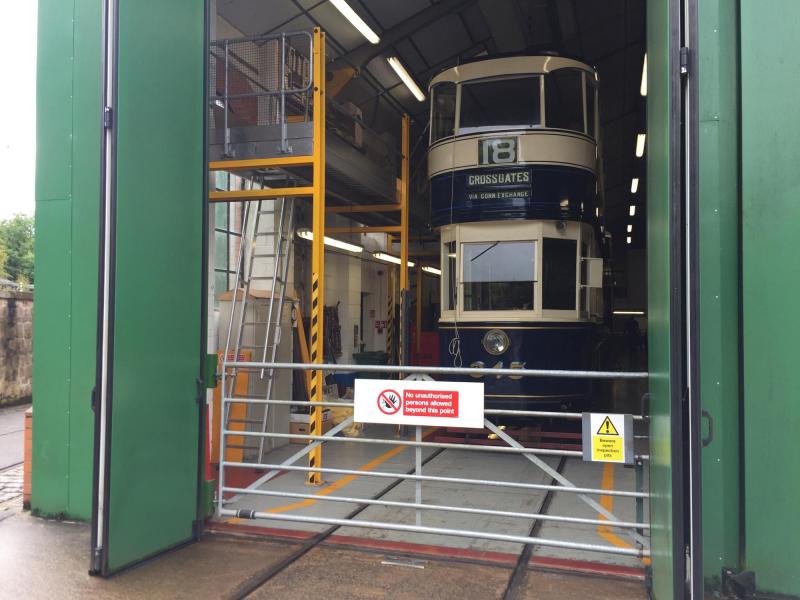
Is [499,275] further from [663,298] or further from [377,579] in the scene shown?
[663,298]

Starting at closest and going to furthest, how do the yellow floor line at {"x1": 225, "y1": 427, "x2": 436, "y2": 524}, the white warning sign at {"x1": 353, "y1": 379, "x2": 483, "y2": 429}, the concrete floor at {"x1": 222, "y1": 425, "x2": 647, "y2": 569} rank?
the white warning sign at {"x1": 353, "y1": 379, "x2": 483, "y2": 429}, the concrete floor at {"x1": 222, "y1": 425, "x2": 647, "y2": 569}, the yellow floor line at {"x1": 225, "y1": 427, "x2": 436, "y2": 524}

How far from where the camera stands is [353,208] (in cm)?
1084

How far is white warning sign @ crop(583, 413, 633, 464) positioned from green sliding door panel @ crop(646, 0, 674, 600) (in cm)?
45

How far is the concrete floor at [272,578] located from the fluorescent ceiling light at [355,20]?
26.3 feet

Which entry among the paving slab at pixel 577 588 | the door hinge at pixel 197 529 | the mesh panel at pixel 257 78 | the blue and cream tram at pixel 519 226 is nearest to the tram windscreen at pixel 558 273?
the blue and cream tram at pixel 519 226

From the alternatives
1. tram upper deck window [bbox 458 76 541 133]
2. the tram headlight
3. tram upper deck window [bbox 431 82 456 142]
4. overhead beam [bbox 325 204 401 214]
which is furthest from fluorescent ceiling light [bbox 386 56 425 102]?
the tram headlight

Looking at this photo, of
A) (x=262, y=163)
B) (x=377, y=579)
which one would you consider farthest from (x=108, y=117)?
(x=377, y=579)

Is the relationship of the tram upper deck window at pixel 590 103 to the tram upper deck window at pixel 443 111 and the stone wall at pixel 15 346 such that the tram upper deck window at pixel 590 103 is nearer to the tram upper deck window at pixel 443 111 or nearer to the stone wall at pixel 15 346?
the tram upper deck window at pixel 443 111

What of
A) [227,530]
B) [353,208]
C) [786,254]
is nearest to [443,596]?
[227,530]

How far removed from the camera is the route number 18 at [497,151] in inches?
336

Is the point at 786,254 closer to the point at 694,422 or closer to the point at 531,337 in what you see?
the point at 694,422

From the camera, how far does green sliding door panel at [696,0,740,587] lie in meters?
4.29

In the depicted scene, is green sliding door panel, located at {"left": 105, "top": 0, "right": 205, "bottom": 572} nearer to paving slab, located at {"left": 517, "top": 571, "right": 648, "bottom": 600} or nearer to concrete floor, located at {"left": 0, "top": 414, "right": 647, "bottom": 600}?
concrete floor, located at {"left": 0, "top": 414, "right": 647, "bottom": 600}

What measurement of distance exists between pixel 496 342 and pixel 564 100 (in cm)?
326
